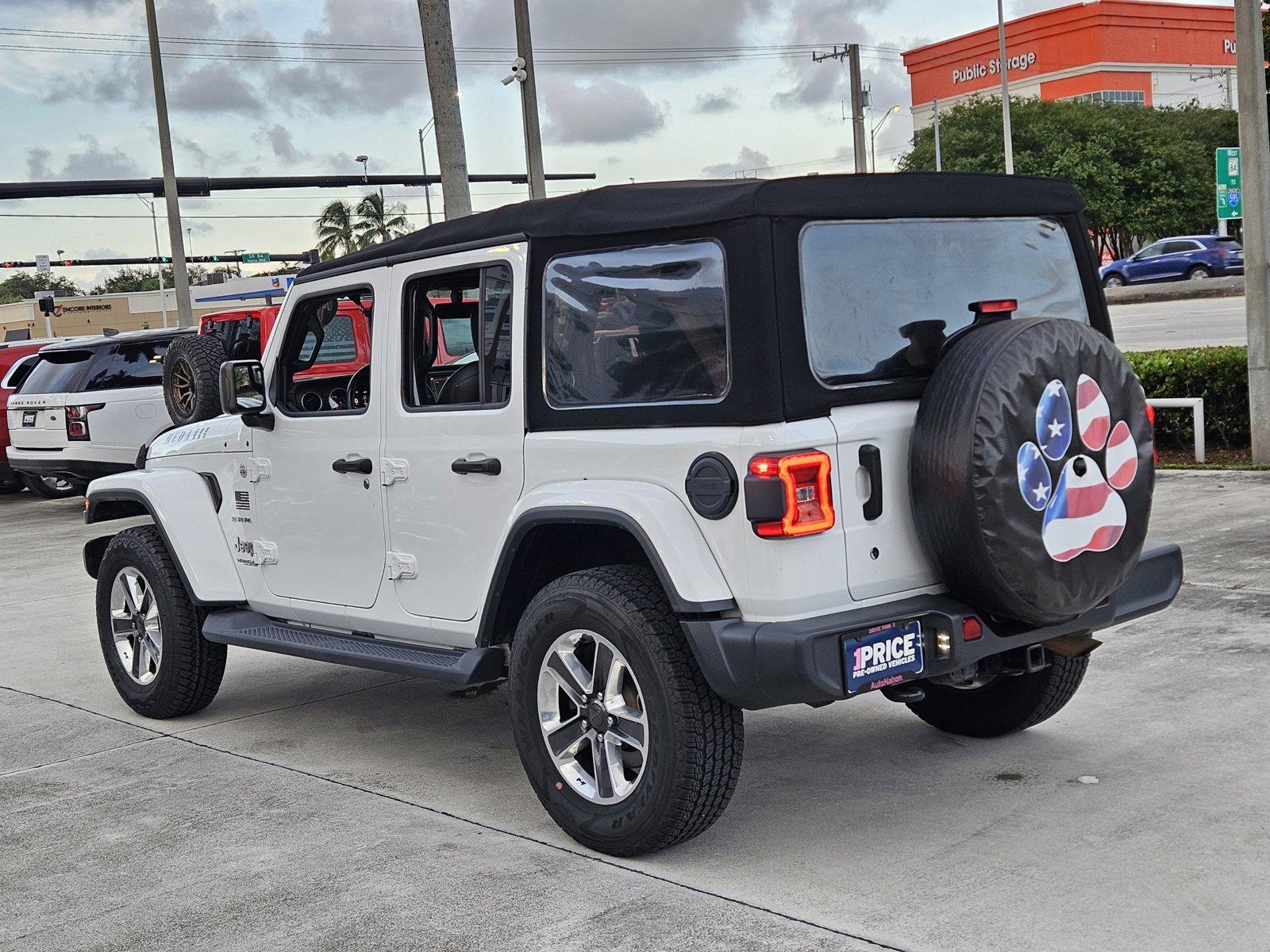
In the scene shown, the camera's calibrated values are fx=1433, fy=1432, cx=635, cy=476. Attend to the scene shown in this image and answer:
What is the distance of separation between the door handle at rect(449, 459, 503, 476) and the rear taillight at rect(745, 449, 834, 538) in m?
1.10

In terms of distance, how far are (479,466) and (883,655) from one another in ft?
5.02

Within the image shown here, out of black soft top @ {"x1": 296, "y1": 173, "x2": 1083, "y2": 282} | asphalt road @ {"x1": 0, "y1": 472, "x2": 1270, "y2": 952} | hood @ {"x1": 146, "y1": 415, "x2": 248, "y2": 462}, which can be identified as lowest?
asphalt road @ {"x1": 0, "y1": 472, "x2": 1270, "y2": 952}

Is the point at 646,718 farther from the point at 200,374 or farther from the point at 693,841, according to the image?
the point at 200,374

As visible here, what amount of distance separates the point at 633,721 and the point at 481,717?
6.72 ft

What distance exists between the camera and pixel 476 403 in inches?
193

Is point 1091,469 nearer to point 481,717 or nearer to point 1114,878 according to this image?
point 1114,878

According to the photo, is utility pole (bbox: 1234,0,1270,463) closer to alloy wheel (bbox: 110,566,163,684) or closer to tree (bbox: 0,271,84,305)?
alloy wheel (bbox: 110,566,163,684)

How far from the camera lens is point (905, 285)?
4.40m

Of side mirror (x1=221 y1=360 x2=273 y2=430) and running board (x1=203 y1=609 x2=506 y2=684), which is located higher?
side mirror (x1=221 y1=360 x2=273 y2=430)

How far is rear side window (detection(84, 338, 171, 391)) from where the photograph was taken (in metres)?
15.1

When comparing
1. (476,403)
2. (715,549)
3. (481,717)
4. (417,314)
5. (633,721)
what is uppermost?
(417,314)

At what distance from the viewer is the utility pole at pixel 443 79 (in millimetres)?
13484

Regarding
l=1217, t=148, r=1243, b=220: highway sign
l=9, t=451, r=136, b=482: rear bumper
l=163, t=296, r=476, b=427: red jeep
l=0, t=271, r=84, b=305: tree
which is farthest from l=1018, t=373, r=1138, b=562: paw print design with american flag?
l=0, t=271, r=84, b=305: tree

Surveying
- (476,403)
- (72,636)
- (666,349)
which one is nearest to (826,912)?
(666,349)
